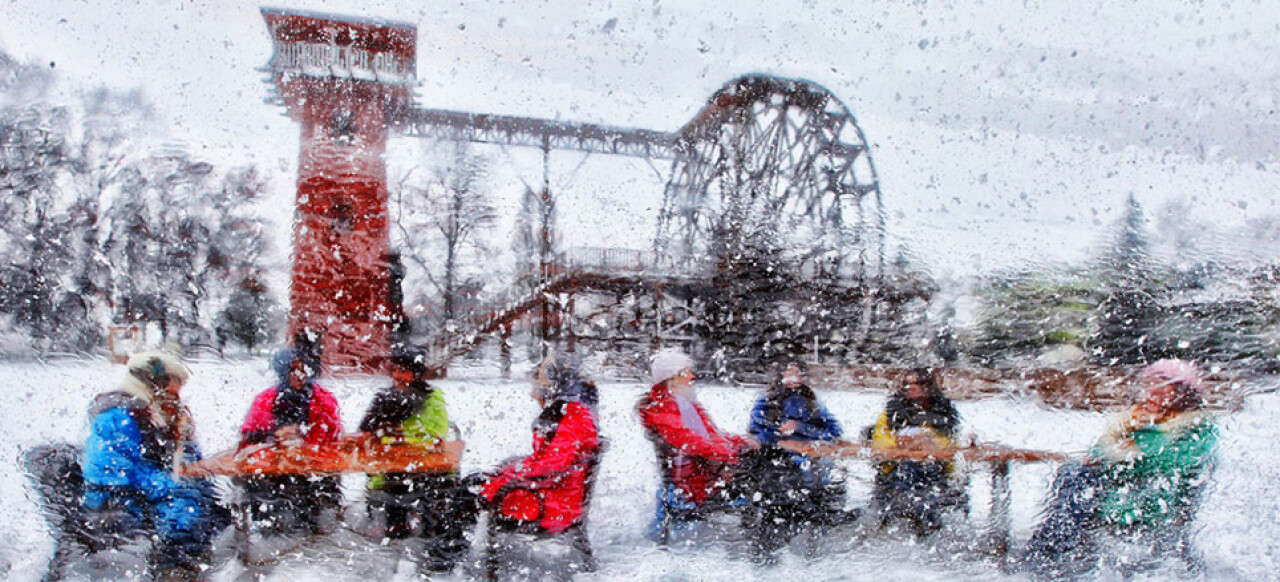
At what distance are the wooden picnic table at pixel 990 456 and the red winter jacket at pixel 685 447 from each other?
0.26m

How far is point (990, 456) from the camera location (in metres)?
2.33

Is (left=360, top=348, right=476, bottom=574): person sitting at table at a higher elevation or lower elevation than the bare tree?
lower

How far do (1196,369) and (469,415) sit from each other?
109 inches

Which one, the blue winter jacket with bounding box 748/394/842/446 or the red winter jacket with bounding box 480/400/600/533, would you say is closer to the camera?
the red winter jacket with bounding box 480/400/600/533

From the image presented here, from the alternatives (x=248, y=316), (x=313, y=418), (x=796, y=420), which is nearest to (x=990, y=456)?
(x=796, y=420)

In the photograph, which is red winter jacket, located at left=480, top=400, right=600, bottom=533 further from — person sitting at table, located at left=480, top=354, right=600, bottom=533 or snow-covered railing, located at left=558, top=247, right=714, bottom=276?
snow-covered railing, located at left=558, top=247, right=714, bottom=276

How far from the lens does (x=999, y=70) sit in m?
2.39

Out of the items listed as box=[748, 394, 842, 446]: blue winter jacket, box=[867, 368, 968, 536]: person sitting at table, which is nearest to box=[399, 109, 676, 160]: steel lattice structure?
box=[748, 394, 842, 446]: blue winter jacket

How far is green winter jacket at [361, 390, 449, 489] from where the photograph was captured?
7.52 ft

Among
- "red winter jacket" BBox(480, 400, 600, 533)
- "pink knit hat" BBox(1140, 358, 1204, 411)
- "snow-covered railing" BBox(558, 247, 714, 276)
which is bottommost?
"red winter jacket" BBox(480, 400, 600, 533)

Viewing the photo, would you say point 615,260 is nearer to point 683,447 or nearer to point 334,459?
point 683,447

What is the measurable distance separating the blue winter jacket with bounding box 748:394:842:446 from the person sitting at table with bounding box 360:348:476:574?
1.12 meters

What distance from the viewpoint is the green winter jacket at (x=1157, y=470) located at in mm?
2223

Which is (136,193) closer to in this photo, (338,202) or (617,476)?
(338,202)
